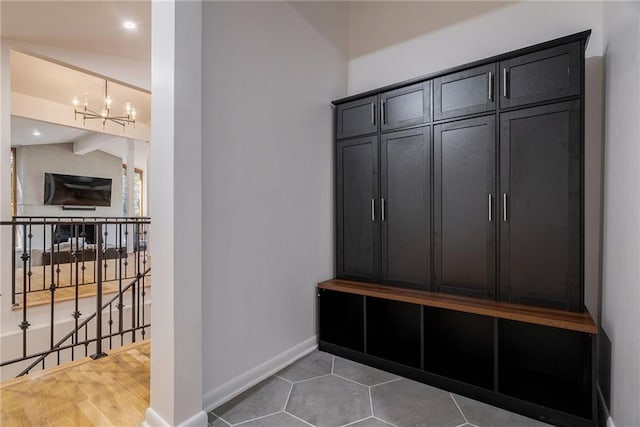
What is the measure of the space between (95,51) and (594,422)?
220 inches

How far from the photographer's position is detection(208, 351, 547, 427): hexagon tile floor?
1793mm

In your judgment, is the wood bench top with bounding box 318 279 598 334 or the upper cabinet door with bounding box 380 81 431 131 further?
the upper cabinet door with bounding box 380 81 431 131

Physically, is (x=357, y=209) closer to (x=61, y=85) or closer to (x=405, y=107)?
(x=405, y=107)

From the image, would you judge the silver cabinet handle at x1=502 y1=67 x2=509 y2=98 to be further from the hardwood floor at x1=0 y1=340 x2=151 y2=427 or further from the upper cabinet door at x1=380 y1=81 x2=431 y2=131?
the hardwood floor at x1=0 y1=340 x2=151 y2=427

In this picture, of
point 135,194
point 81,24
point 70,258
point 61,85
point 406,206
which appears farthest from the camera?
point 135,194

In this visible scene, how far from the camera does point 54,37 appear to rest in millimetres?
3441

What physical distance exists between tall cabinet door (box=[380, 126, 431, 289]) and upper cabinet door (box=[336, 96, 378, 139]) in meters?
0.20

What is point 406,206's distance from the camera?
8.29ft

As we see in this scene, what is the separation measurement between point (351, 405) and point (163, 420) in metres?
1.06

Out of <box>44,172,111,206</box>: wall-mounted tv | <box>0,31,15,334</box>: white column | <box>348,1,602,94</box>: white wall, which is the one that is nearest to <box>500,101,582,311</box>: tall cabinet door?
<box>348,1,602,94</box>: white wall

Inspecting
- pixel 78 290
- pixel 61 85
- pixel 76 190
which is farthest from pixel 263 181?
pixel 76 190

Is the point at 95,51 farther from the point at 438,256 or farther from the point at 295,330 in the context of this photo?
the point at 438,256

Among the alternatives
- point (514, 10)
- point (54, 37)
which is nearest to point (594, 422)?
point (514, 10)

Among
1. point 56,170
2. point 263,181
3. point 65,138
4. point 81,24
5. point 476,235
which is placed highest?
point 65,138
